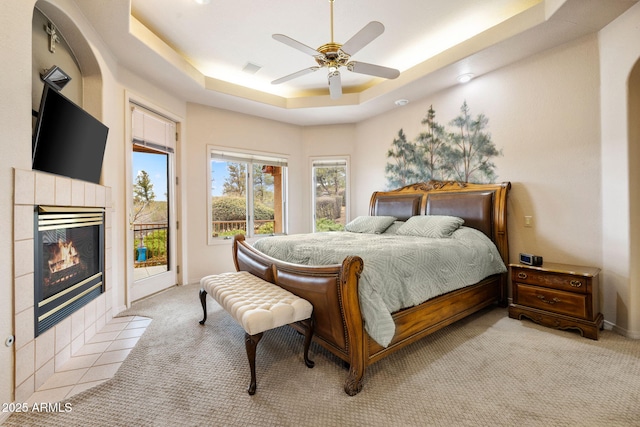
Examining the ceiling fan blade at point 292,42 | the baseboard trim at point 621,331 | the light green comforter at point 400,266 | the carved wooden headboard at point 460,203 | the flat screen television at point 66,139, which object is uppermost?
the ceiling fan blade at point 292,42

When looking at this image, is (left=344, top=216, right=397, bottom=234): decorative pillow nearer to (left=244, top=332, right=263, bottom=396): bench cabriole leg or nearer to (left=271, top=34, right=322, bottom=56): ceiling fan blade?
(left=271, top=34, right=322, bottom=56): ceiling fan blade

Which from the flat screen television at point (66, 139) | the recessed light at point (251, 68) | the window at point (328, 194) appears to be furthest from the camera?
the window at point (328, 194)

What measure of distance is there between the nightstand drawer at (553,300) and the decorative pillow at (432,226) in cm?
86

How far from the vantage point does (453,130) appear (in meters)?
3.79

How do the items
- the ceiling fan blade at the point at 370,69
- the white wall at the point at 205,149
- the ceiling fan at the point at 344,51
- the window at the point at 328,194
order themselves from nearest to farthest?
the ceiling fan at the point at 344,51 < the ceiling fan blade at the point at 370,69 < the white wall at the point at 205,149 < the window at the point at 328,194

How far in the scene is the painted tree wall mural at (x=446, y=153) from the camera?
11.4ft

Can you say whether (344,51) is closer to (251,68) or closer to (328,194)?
(251,68)

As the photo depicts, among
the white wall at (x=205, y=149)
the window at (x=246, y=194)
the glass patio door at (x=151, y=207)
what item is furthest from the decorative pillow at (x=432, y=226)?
the glass patio door at (x=151, y=207)

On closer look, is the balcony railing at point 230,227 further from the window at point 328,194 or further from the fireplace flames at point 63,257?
the fireplace flames at point 63,257

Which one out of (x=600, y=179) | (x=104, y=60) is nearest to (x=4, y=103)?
(x=104, y=60)

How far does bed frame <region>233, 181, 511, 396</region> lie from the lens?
5.54 ft

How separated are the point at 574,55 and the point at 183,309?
198 inches

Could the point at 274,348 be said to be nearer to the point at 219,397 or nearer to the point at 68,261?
the point at 219,397

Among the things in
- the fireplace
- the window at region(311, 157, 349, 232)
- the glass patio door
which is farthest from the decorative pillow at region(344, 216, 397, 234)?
the fireplace
